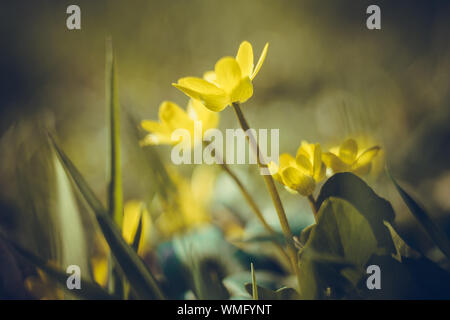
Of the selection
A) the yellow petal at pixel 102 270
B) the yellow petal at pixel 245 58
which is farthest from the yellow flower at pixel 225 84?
the yellow petal at pixel 102 270

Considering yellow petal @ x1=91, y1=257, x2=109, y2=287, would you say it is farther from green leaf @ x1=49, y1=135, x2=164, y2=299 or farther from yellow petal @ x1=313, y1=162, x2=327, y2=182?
yellow petal @ x1=313, y1=162, x2=327, y2=182

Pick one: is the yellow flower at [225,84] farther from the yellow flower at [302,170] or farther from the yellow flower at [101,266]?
the yellow flower at [101,266]

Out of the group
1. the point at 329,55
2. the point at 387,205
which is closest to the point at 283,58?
the point at 329,55

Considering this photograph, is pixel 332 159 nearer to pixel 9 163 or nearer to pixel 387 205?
pixel 387 205

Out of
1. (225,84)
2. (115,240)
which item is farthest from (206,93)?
(115,240)

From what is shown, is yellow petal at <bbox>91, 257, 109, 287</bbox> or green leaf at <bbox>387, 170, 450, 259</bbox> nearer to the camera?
green leaf at <bbox>387, 170, 450, 259</bbox>

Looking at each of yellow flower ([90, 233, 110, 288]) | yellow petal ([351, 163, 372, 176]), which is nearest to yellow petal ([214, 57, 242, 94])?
yellow petal ([351, 163, 372, 176])
